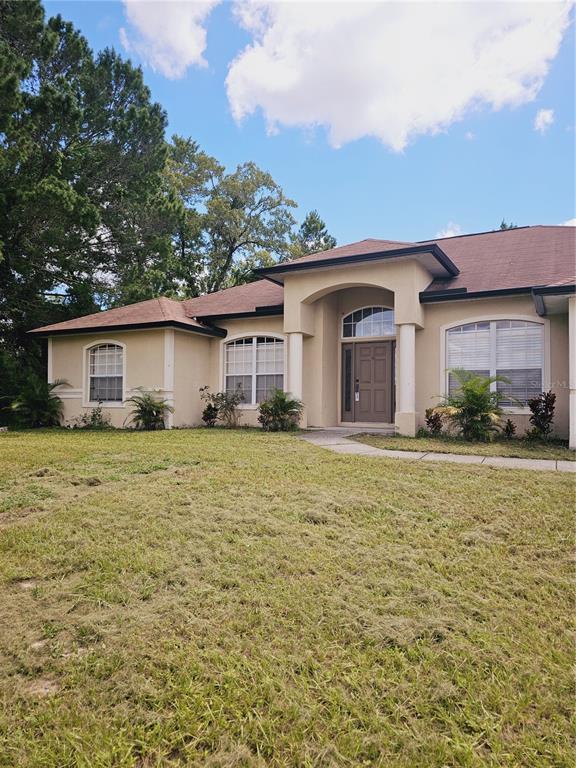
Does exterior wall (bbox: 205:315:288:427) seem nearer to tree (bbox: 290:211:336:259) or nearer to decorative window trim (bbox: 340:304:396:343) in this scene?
decorative window trim (bbox: 340:304:396:343)

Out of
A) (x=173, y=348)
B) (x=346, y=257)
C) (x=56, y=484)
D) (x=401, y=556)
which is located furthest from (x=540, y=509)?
(x=173, y=348)

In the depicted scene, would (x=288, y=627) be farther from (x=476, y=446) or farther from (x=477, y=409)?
(x=477, y=409)

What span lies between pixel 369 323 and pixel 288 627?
11267 mm

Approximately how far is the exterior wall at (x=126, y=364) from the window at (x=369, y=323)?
17.2 ft

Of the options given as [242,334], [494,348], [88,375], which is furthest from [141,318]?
[494,348]

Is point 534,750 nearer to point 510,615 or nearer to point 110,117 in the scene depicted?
point 510,615

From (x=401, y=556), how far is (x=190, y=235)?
91.4ft

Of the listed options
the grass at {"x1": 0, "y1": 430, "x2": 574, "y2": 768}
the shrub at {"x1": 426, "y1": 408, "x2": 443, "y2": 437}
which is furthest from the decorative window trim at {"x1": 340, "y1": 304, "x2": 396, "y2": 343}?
the grass at {"x1": 0, "y1": 430, "x2": 574, "y2": 768}

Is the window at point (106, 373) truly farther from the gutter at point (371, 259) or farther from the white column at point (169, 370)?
the gutter at point (371, 259)

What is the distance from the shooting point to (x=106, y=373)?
14.2 meters

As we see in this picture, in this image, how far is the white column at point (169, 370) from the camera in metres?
13.0

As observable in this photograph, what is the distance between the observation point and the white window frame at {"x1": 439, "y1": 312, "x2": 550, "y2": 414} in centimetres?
1043

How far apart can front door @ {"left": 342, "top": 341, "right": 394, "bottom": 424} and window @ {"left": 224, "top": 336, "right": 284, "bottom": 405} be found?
190 centimetres

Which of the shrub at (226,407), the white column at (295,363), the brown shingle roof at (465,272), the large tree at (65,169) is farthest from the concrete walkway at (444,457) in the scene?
the large tree at (65,169)
